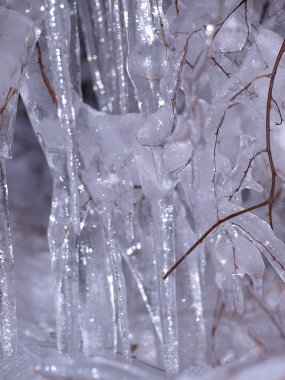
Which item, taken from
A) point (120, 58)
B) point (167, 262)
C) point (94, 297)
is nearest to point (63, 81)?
point (120, 58)

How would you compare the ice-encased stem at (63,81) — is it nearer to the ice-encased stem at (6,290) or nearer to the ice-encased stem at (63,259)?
the ice-encased stem at (63,259)

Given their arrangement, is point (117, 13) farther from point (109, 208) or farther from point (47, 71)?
point (109, 208)

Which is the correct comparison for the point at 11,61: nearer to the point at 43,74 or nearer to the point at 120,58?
the point at 43,74

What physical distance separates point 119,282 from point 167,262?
13 centimetres

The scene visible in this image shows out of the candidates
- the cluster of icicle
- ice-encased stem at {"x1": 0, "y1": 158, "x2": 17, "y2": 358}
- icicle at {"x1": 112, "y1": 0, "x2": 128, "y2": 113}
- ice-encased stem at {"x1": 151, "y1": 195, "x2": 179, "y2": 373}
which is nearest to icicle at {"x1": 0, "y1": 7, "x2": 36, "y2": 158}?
the cluster of icicle

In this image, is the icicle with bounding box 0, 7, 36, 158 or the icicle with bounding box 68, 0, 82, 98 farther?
the icicle with bounding box 68, 0, 82, 98

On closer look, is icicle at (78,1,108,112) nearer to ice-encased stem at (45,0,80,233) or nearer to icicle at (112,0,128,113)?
icicle at (112,0,128,113)

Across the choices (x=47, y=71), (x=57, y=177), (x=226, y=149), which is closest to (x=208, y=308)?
(x=226, y=149)

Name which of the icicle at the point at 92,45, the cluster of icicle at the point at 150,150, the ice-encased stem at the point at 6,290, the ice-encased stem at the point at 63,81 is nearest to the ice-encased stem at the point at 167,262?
the cluster of icicle at the point at 150,150

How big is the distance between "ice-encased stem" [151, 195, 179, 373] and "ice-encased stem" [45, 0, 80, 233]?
0.19 meters

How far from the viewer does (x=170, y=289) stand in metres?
1.51

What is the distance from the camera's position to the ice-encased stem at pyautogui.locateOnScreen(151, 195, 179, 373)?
1.51m

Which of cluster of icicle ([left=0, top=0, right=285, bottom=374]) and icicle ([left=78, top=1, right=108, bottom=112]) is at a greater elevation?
icicle ([left=78, top=1, right=108, bottom=112])

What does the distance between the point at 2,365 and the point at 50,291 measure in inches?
41.1
